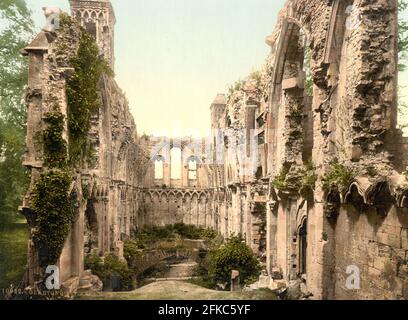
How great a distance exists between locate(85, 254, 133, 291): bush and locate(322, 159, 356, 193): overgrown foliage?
10.2 m

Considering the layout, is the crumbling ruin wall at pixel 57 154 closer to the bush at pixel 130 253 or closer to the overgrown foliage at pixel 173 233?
the bush at pixel 130 253

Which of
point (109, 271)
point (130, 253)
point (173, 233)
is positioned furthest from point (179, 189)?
point (109, 271)

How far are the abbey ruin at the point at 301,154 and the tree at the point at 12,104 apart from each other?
3253mm

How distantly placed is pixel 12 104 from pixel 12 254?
6.46m

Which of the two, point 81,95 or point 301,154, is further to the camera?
point 301,154

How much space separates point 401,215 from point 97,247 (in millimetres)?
13269

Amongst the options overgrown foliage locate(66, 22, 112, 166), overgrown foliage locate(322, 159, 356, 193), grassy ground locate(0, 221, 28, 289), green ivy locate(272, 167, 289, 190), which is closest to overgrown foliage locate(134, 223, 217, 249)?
grassy ground locate(0, 221, 28, 289)

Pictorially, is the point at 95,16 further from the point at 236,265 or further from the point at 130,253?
the point at 236,265

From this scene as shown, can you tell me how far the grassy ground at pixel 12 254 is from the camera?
1220 cm

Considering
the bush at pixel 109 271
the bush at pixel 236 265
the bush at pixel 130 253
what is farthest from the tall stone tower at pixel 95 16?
the bush at pixel 236 265

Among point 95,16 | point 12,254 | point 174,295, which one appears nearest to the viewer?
point 174,295

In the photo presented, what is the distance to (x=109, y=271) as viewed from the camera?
47.7 feet

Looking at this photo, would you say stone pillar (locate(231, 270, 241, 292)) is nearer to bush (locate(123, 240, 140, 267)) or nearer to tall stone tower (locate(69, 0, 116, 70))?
bush (locate(123, 240, 140, 267))

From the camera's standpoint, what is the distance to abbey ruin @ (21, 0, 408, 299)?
6184mm
